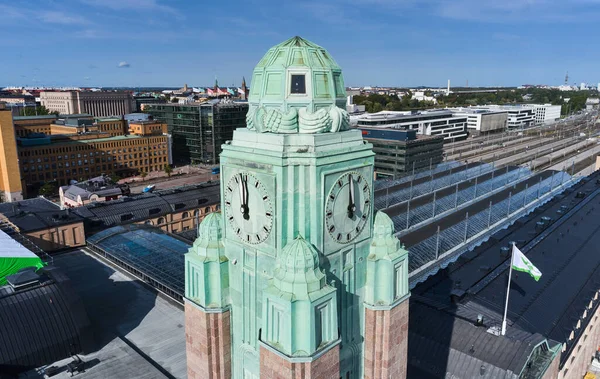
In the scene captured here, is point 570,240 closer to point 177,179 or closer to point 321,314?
point 321,314

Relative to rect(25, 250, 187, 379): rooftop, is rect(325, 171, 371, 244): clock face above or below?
above

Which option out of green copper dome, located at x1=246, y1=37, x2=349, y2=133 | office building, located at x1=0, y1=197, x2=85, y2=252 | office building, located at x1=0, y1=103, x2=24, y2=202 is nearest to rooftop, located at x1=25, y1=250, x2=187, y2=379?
office building, located at x1=0, y1=197, x2=85, y2=252

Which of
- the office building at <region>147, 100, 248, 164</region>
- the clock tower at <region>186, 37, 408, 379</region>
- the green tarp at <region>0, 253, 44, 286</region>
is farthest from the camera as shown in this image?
the office building at <region>147, 100, 248, 164</region>

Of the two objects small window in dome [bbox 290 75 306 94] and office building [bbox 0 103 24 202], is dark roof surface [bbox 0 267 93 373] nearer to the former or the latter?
small window in dome [bbox 290 75 306 94]

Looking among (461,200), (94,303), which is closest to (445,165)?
(461,200)

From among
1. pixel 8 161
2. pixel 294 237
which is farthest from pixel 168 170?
pixel 294 237

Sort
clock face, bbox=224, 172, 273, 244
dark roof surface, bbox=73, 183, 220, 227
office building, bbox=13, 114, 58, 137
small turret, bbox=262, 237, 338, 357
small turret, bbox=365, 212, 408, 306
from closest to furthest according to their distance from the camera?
1. small turret, bbox=262, 237, 338, 357
2. clock face, bbox=224, 172, 273, 244
3. small turret, bbox=365, 212, 408, 306
4. dark roof surface, bbox=73, 183, 220, 227
5. office building, bbox=13, 114, 58, 137

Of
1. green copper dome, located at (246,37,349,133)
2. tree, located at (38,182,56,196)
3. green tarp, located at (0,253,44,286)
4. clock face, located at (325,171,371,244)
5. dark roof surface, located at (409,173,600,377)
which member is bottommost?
tree, located at (38,182,56,196)
